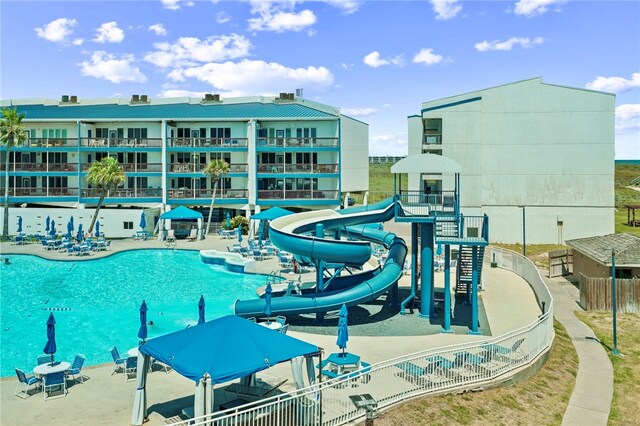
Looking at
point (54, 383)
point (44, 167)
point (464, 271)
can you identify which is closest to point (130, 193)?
point (44, 167)

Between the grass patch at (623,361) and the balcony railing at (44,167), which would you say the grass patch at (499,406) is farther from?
the balcony railing at (44,167)

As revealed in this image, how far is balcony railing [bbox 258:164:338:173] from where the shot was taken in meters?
58.0

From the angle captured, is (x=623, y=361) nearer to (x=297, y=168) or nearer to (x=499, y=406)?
(x=499, y=406)

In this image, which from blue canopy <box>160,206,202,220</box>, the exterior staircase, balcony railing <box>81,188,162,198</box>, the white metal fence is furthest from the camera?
balcony railing <box>81,188,162,198</box>

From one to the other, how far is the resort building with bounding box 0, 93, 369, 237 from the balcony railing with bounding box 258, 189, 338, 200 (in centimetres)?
11

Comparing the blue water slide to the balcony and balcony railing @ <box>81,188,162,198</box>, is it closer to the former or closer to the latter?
the balcony

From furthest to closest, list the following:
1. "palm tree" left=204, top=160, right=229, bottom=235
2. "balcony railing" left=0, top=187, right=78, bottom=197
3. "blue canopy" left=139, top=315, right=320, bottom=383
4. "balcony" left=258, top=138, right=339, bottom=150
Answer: "balcony" left=258, top=138, right=339, bottom=150 → "balcony railing" left=0, top=187, right=78, bottom=197 → "palm tree" left=204, top=160, right=229, bottom=235 → "blue canopy" left=139, top=315, right=320, bottom=383

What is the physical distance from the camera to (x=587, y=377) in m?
18.5

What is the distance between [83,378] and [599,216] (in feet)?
165

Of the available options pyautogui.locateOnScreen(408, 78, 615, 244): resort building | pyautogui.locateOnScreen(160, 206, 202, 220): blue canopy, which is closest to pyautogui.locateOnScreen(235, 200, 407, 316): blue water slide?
pyautogui.locateOnScreen(160, 206, 202, 220): blue canopy

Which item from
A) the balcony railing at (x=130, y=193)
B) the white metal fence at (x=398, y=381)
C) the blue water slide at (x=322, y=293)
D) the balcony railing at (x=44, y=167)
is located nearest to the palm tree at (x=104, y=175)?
the balcony railing at (x=130, y=193)

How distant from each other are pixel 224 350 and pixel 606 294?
22982 millimetres

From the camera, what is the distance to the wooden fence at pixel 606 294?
87.5 ft

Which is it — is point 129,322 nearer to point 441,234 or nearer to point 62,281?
point 62,281
